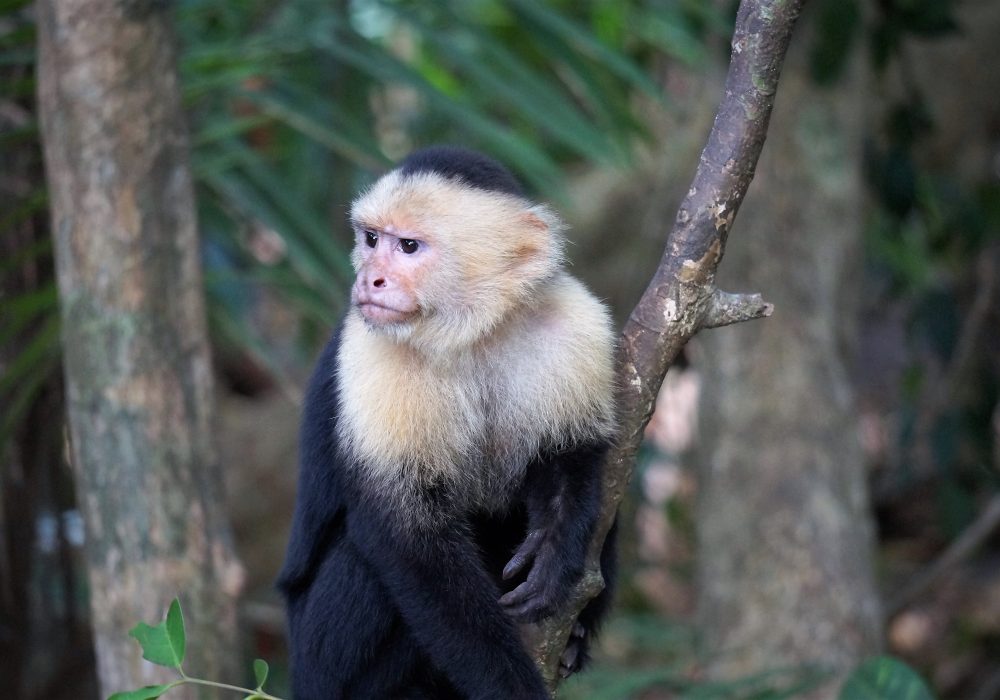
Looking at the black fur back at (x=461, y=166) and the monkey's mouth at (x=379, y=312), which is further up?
the black fur back at (x=461, y=166)

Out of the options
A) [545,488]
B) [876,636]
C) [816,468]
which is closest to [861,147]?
[816,468]

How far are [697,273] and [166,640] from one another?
931mm

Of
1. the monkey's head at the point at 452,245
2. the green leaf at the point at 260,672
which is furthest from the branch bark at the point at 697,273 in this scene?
the green leaf at the point at 260,672

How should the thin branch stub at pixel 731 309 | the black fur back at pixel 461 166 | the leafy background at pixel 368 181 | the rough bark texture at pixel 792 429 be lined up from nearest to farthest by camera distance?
the thin branch stub at pixel 731 309 < the black fur back at pixel 461 166 < the leafy background at pixel 368 181 < the rough bark texture at pixel 792 429

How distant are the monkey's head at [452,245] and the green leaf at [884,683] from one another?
1084 millimetres

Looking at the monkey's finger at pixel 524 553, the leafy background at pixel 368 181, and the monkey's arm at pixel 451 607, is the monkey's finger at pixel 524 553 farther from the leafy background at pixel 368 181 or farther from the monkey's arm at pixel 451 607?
the leafy background at pixel 368 181

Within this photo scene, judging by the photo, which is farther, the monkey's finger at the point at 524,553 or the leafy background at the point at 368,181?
the leafy background at the point at 368,181

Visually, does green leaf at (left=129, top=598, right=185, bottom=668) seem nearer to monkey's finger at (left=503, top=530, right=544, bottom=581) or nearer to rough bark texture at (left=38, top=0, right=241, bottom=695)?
monkey's finger at (left=503, top=530, right=544, bottom=581)

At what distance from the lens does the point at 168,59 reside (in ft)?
7.50

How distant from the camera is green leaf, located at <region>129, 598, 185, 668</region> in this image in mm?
1545

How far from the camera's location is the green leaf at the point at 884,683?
236 cm

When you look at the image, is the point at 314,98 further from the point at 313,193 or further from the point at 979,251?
the point at 979,251

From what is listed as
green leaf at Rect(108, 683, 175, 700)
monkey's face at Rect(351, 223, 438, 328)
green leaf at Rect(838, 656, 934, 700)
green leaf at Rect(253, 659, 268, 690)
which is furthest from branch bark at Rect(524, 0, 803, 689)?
green leaf at Rect(838, 656, 934, 700)

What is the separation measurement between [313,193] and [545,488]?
246cm
